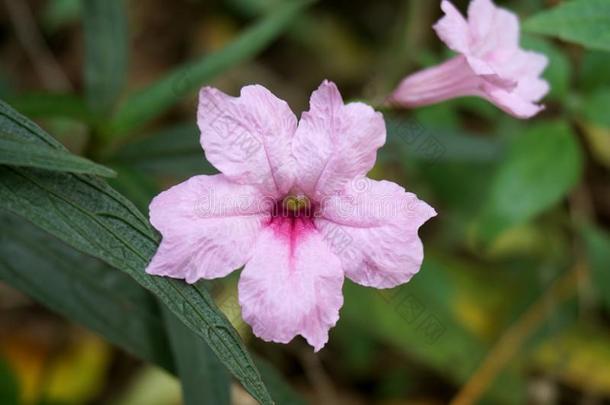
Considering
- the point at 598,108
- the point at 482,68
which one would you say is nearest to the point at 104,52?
the point at 482,68

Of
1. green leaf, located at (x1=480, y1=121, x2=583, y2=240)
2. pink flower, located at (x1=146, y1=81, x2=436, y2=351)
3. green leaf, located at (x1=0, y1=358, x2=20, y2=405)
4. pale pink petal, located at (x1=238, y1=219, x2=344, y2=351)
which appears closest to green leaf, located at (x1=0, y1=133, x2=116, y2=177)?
pink flower, located at (x1=146, y1=81, x2=436, y2=351)

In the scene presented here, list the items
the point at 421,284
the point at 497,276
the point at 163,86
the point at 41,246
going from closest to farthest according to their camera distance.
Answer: the point at 41,246 → the point at 163,86 → the point at 421,284 → the point at 497,276

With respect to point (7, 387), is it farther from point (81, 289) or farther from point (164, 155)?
point (164, 155)

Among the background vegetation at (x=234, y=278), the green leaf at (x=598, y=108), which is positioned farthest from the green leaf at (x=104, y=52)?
the green leaf at (x=598, y=108)

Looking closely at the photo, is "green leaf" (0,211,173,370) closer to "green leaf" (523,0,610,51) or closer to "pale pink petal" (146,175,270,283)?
"pale pink petal" (146,175,270,283)

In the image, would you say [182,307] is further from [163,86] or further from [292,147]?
[163,86]

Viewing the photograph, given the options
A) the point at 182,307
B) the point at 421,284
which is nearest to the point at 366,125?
the point at 182,307

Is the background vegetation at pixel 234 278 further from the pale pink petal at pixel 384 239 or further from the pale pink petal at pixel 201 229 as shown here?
the pale pink petal at pixel 384 239
